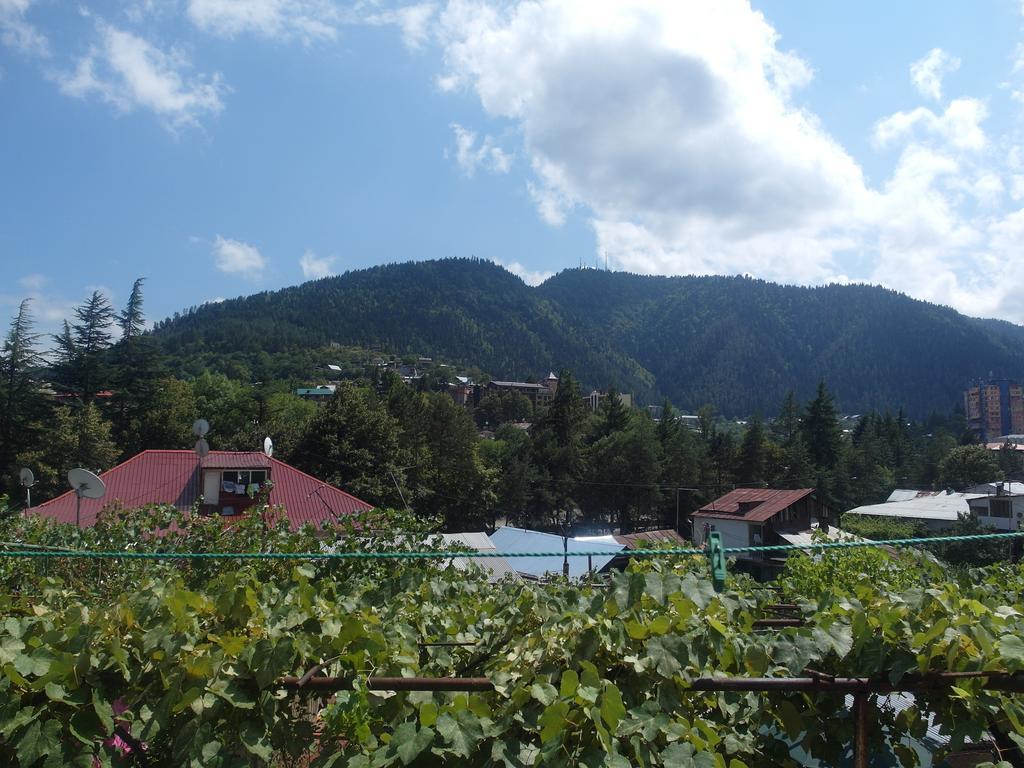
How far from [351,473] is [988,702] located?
3259cm

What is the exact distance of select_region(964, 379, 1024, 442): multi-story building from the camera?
362 feet

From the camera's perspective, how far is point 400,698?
1474mm

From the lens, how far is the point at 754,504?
33375mm

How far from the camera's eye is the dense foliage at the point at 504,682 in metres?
1.39

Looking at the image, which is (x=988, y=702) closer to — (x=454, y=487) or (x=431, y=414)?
(x=454, y=487)

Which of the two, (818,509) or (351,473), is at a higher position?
(351,473)

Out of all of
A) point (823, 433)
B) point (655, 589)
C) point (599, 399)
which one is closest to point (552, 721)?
point (655, 589)

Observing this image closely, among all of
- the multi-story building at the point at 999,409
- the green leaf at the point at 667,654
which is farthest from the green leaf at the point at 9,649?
the multi-story building at the point at 999,409

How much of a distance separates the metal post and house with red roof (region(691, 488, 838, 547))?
30807mm

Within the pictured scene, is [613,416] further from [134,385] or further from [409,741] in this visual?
[409,741]

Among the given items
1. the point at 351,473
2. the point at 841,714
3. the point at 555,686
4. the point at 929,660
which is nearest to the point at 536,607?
the point at 555,686

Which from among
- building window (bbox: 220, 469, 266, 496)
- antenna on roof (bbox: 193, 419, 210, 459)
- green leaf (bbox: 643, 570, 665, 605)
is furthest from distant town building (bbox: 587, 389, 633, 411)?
green leaf (bbox: 643, 570, 665, 605)

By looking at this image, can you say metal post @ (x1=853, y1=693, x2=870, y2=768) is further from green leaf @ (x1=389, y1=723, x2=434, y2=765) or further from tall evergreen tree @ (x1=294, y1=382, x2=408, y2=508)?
tall evergreen tree @ (x1=294, y1=382, x2=408, y2=508)

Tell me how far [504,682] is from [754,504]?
34.6 metres
